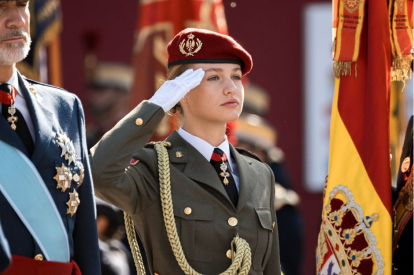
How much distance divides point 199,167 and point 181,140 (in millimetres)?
171

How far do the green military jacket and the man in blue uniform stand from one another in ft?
0.49

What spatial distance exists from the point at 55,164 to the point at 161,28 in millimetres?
2773

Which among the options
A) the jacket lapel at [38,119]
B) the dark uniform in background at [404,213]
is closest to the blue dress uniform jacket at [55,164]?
the jacket lapel at [38,119]

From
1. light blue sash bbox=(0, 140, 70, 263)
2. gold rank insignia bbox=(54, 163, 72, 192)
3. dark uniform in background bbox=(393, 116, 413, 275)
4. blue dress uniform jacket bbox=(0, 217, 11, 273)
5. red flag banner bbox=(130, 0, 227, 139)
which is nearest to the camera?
blue dress uniform jacket bbox=(0, 217, 11, 273)

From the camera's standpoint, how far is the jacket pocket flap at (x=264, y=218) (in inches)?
165

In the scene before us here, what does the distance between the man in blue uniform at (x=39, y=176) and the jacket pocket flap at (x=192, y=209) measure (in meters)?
0.41

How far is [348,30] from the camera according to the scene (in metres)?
4.34

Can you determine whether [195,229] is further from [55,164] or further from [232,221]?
[55,164]

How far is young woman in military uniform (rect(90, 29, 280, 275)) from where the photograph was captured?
3953mm

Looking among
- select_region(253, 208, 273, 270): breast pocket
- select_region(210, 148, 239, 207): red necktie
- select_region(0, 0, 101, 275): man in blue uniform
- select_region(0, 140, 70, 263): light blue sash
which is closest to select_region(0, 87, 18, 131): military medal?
select_region(0, 0, 101, 275): man in blue uniform

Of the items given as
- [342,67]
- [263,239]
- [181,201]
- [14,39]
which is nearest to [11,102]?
[14,39]

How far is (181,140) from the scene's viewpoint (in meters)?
4.29

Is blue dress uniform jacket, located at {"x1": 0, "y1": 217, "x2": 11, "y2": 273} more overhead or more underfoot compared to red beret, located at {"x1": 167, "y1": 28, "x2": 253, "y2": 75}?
more underfoot

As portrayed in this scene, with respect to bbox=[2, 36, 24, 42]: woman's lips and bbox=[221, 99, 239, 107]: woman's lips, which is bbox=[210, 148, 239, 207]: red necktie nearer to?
bbox=[221, 99, 239, 107]: woman's lips
